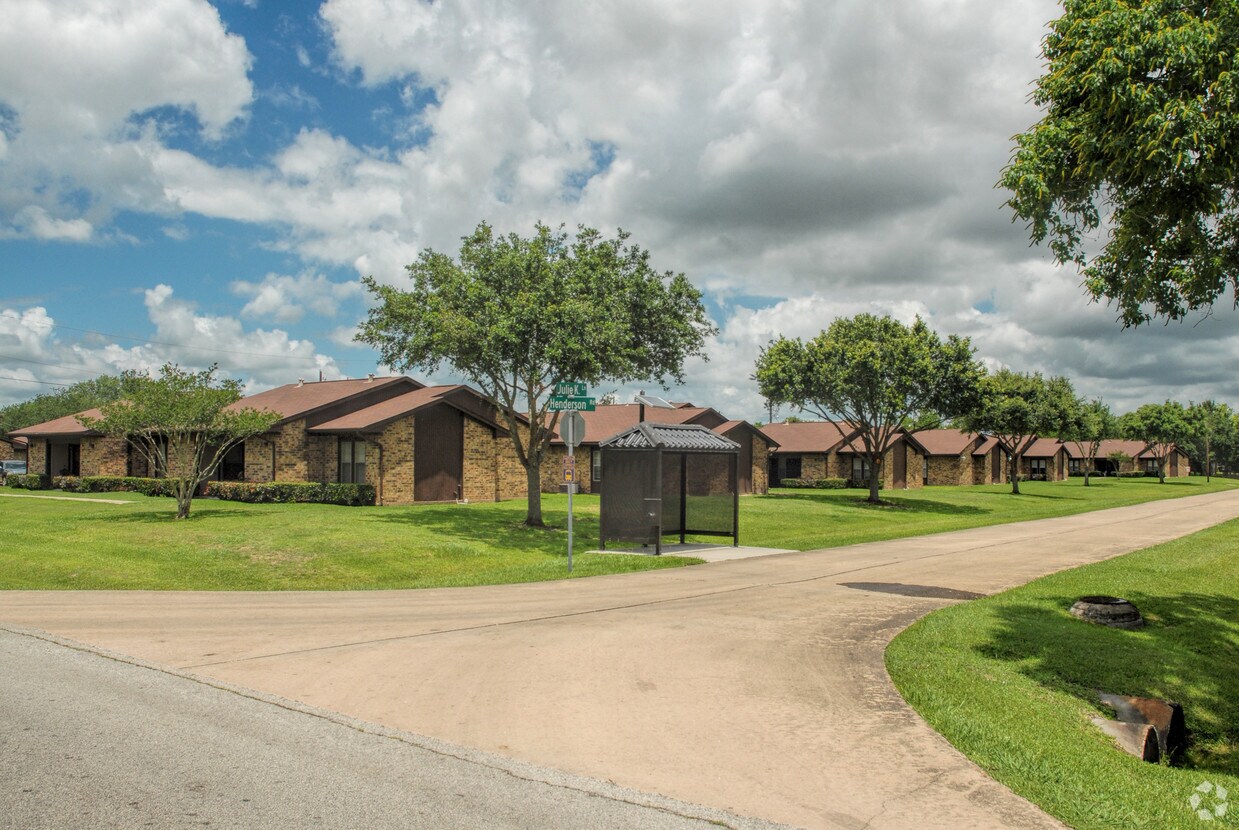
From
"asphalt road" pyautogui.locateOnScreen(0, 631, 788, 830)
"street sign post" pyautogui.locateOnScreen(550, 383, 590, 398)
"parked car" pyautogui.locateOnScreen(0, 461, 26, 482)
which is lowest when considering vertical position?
"asphalt road" pyautogui.locateOnScreen(0, 631, 788, 830)

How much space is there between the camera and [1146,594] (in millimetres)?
13742

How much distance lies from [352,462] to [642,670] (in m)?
28.2

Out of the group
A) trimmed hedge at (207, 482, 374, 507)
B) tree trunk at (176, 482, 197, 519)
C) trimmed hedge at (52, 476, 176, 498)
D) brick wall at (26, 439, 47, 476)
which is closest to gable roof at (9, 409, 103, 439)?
brick wall at (26, 439, 47, 476)

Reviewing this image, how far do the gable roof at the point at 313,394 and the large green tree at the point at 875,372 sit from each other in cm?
1788

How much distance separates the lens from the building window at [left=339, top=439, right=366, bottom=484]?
112 feet

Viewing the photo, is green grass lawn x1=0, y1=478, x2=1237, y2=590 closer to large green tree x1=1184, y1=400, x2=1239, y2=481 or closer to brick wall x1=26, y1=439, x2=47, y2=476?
brick wall x1=26, y1=439, x2=47, y2=476

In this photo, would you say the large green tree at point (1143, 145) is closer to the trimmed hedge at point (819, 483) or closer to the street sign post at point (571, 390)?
the street sign post at point (571, 390)

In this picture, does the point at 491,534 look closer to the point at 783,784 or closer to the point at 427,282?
the point at 427,282

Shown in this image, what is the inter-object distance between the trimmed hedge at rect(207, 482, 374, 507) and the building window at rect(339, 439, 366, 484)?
1.51m

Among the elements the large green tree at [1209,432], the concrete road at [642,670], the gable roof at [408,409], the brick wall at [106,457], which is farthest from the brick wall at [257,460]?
the large green tree at [1209,432]

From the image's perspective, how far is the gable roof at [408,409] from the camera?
33.3 metres

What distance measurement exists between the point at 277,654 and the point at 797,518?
1083 inches

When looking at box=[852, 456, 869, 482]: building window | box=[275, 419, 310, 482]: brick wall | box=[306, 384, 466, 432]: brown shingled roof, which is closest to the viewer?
box=[306, 384, 466, 432]: brown shingled roof

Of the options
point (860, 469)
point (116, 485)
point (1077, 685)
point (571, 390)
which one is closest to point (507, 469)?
point (116, 485)
